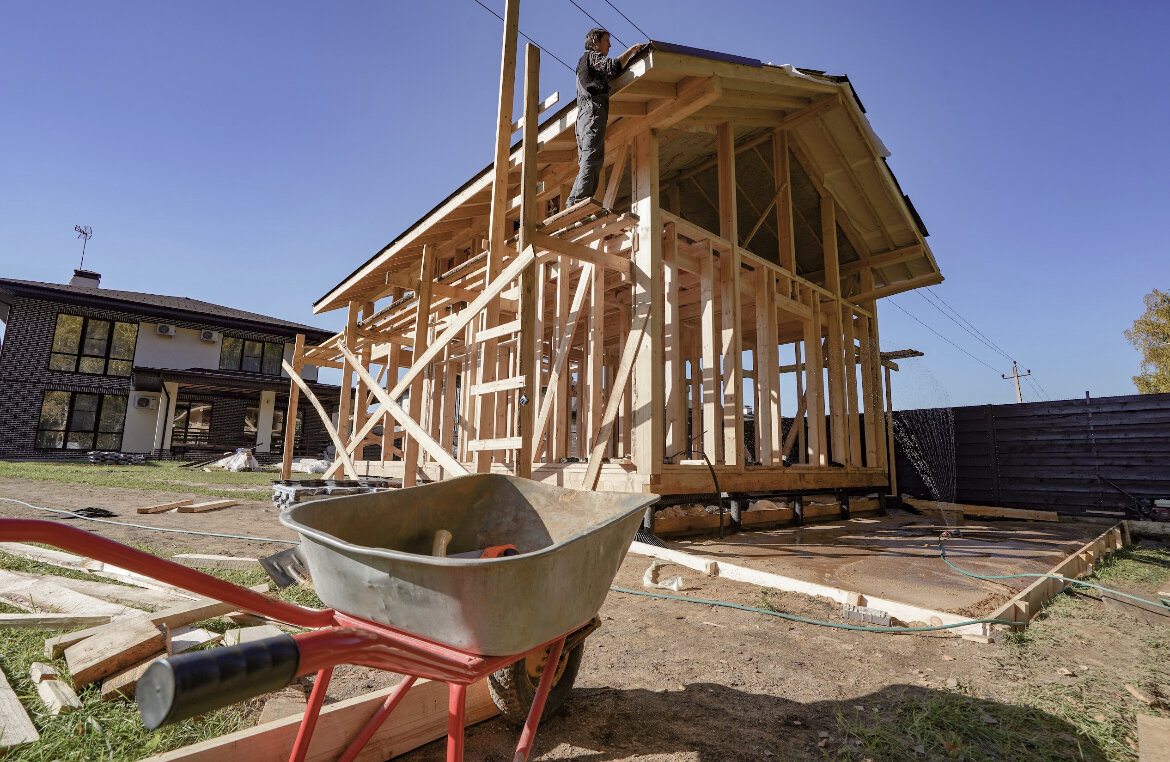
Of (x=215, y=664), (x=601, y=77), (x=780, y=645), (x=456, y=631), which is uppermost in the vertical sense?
(x=601, y=77)

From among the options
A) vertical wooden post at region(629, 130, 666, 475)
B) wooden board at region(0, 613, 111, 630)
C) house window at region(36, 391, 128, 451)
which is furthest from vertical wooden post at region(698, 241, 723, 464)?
house window at region(36, 391, 128, 451)

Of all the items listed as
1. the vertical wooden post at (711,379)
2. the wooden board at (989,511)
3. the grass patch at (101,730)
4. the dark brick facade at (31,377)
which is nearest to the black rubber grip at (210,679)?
the grass patch at (101,730)

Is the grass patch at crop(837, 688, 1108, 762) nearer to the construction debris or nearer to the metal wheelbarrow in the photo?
the metal wheelbarrow

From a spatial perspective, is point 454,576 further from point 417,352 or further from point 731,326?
point 731,326

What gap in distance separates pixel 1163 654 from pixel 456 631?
12.4ft

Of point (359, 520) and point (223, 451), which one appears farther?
point (223, 451)

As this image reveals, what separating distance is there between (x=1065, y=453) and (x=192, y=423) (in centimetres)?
2889

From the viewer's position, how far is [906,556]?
5.35 meters

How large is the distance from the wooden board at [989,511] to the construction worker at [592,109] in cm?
1013

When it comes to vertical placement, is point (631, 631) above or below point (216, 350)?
below

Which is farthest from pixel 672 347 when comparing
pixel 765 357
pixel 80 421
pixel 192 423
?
pixel 192 423

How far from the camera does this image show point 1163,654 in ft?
9.12

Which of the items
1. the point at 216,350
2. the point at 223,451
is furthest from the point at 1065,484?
the point at 216,350

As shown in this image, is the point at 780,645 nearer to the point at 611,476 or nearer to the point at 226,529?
the point at 611,476
